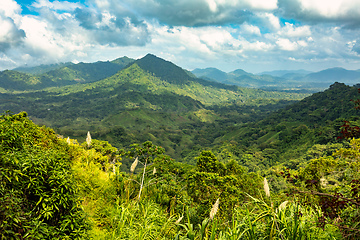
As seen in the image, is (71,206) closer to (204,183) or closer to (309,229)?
(309,229)

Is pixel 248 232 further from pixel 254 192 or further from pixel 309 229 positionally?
Answer: pixel 254 192

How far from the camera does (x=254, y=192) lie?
71.7 feet

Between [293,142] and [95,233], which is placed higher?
[95,233]

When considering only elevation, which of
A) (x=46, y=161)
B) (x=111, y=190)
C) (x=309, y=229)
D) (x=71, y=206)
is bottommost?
(x=111, y=190)

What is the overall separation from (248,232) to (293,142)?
354ft

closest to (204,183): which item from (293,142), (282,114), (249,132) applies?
(293,142)

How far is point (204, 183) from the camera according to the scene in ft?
31.8

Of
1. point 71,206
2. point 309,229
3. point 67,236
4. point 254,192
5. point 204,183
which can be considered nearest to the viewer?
point 67,236

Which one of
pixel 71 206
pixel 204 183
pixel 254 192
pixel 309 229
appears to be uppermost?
pixel 71 206

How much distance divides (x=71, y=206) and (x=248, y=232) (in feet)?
13.0

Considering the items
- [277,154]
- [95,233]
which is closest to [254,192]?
[95,233]

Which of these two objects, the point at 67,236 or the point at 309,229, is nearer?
the point at 67,236

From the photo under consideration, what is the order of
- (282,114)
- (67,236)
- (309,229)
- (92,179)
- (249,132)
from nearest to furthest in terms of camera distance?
(67,236), (309,229), (92,179), (249,132), (282,114)

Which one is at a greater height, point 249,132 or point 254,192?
point 254,192
